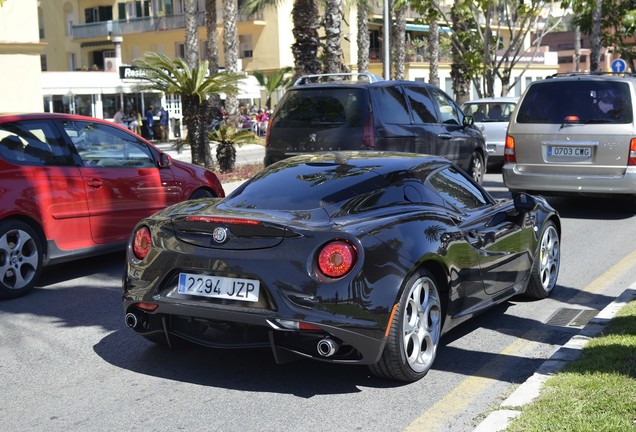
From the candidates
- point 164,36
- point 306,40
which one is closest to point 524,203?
point 306,40

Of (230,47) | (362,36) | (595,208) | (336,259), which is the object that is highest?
(362,36)

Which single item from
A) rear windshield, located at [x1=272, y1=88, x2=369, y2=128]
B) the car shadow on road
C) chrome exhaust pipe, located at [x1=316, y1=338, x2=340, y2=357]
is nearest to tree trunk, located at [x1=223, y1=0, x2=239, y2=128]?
the car shadow on road

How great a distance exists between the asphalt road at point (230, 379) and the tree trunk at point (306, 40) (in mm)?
15027

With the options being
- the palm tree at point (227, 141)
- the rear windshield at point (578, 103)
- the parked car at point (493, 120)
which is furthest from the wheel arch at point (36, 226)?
the parked car at point (493, 120)

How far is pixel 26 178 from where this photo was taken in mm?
8641

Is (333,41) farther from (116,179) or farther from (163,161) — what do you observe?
(116,179)

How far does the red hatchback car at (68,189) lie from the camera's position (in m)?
8.55

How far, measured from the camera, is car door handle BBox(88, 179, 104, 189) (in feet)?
30.3

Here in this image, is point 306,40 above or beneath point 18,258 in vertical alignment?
above

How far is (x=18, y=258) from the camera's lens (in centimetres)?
857

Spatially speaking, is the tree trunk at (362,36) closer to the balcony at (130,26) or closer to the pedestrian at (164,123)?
the pedestrian at (164,123)

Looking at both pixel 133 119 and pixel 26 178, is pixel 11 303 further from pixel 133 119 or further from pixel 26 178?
pixel 133 119

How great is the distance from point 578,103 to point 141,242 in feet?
27.8

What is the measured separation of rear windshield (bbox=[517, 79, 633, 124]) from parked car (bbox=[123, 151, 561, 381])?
6597 mm
